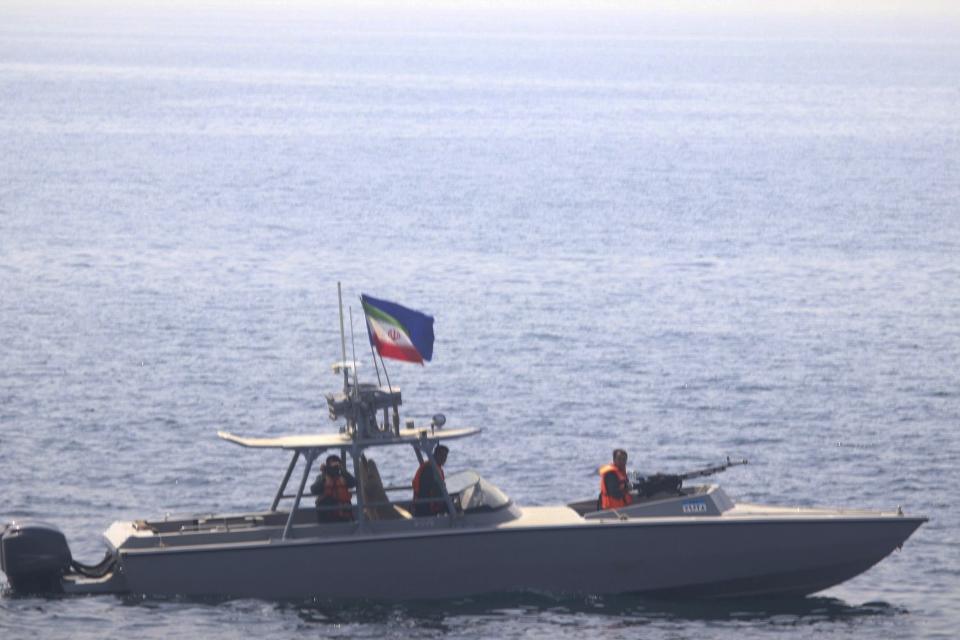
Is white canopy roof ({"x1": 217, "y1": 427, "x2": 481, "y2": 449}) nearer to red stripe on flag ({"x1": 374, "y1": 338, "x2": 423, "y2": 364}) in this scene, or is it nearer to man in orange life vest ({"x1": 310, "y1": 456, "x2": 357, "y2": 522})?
man in orange life vest ({"x1": 310, "y1": 456, "x2": 357, "y2": 522})

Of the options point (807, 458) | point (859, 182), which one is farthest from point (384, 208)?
point (807, 458)

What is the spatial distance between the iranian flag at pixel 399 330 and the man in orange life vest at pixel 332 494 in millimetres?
1693

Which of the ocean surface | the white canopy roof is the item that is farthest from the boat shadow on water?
the white canopy roof

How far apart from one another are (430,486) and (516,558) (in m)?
1.53

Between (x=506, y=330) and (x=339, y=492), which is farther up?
(x=506, y=330)

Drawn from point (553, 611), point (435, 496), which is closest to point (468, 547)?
point (435, 496)

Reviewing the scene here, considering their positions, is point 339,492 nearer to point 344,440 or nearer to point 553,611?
point 344,440

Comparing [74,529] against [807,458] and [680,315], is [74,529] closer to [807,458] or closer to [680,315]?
[807,458]

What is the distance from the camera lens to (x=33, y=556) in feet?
87.1

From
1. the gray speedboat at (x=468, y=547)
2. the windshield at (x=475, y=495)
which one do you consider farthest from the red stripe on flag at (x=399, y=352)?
the windshield at (x=475, y=495)

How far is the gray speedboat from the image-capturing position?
26.1 metres

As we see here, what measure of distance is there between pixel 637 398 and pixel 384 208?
43788 mm

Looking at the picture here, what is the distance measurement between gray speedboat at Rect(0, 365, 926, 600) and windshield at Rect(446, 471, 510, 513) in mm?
19

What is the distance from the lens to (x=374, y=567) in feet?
85.9
